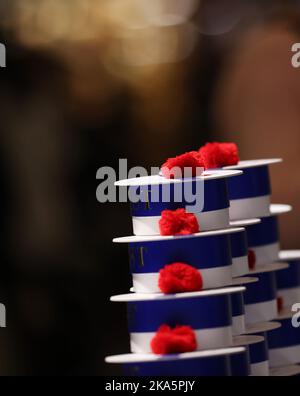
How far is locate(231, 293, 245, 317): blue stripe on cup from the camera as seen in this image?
3.92 metres

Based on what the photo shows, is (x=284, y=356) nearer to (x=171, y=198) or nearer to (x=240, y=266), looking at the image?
(x=240, y=266)

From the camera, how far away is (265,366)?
4.12 meters

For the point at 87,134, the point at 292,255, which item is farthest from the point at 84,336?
the point at 292,255

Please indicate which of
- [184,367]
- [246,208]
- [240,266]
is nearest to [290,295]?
[246,208]

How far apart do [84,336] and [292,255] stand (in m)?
2.07

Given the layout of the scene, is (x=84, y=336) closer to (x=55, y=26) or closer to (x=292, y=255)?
(x=55, y=26)

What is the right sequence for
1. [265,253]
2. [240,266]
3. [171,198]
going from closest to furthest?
1. [171,198]
2. [240,266]
3. [265,253]

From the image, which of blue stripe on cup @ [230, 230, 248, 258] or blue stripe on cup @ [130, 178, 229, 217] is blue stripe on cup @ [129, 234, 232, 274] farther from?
blue stripe on cup @ [230, 230, 248, 258]

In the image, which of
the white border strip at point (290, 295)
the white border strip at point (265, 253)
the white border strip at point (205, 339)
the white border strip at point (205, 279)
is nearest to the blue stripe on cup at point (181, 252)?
the white border strip at point (205, 279)

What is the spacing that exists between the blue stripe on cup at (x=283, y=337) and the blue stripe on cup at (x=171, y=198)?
31.7 inches

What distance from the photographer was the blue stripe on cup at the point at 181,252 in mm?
3711

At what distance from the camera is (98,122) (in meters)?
6.55

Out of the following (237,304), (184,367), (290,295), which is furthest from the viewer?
(290,295)

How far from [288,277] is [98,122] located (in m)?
2.11
